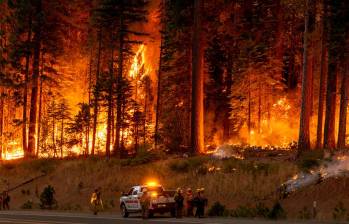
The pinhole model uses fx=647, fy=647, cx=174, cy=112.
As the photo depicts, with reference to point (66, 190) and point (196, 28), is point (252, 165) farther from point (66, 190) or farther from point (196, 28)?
point (66, 190)

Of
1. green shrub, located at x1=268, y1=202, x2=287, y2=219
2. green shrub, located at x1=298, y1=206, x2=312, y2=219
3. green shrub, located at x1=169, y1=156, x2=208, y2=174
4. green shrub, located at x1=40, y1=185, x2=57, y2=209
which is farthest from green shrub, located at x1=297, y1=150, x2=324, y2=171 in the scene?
green shrub, located at x1=40, y1=185, x2=57, y2=209

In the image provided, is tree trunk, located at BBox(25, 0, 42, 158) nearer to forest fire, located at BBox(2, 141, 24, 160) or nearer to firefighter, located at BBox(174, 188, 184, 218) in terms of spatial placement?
forest fire, located at BBox(2, 141, 24, 160)

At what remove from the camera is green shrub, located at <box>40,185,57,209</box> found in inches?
1602

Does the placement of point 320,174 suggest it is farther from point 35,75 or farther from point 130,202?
point 35,75

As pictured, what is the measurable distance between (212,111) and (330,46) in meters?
23.6

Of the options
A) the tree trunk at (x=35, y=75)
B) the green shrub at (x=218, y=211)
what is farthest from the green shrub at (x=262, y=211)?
the tree trunk at (x=35, y=75)

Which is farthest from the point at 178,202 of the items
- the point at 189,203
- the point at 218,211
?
the point at 218,211

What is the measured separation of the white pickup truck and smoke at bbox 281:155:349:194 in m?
5.45

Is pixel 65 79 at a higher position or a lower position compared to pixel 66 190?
higher

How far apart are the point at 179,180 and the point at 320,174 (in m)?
10.2

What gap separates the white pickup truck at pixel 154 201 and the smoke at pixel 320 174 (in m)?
5.45

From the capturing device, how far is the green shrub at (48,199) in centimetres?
4069

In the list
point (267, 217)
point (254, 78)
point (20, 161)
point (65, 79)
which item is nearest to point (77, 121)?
point (20, 161)

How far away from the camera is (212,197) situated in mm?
34406
